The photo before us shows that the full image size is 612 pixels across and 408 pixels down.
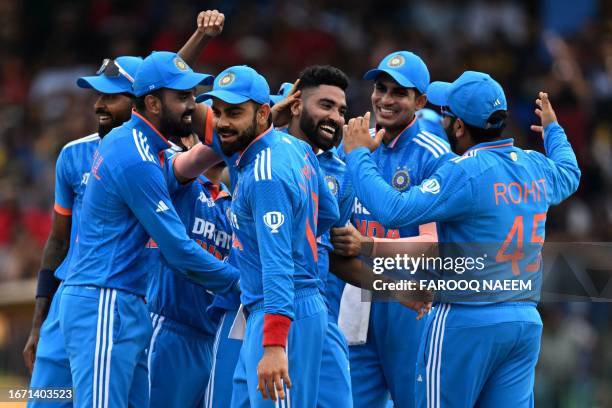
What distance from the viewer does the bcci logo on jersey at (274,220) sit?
619cm

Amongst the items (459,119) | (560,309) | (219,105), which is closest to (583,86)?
(560,309)

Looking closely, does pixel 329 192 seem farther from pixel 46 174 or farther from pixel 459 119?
pixel 46 174

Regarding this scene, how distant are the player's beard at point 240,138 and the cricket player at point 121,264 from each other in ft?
1.67

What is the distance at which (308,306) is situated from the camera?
6.52m

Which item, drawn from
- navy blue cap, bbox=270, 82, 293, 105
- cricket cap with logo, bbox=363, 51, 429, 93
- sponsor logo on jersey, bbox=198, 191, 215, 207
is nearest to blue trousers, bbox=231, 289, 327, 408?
sponsor logo on jersey, bbox=198, 191, 215, 207

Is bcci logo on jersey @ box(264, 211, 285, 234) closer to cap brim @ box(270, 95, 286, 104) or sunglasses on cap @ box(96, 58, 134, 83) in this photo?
cap brim @ box(270, 95, 286, 104)

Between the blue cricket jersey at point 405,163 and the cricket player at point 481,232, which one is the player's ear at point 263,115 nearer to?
the cricket player at point 481,232

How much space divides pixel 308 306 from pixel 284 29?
396 inches

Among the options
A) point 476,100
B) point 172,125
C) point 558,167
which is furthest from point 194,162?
point 558,167

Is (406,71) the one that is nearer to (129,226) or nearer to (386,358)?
(386,358)

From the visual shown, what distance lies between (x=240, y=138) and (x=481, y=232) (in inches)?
58.3

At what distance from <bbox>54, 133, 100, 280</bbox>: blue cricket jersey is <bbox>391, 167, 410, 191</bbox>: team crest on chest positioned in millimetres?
1865

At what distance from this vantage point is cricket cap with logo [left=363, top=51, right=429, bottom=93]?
25.4ft

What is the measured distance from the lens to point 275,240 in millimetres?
6172
